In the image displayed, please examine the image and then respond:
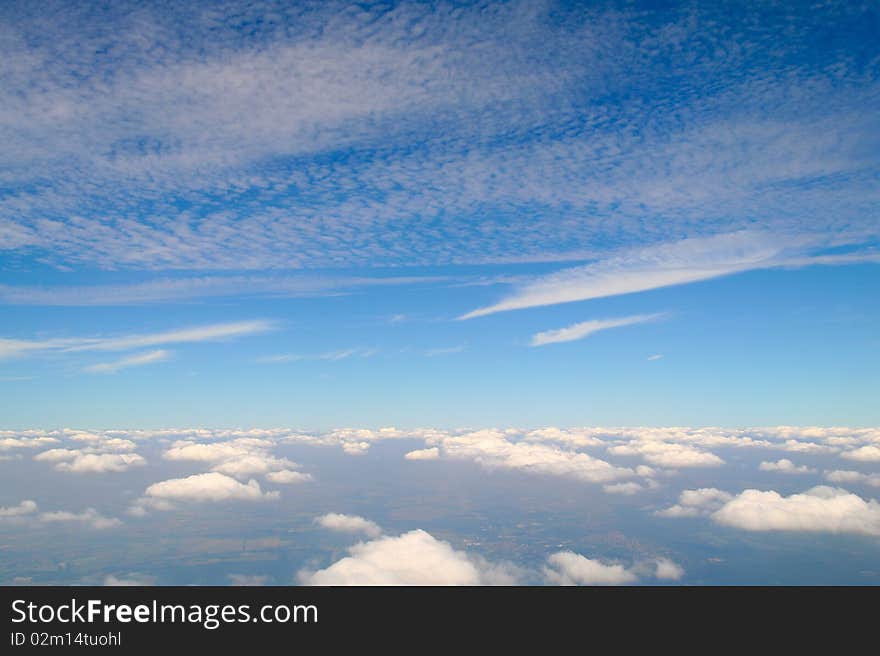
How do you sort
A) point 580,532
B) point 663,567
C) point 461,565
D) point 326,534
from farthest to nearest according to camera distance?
point 580,532 < point 326,534 < point 663,567 < point 461,565

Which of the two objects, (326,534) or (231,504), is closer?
(326,534)
